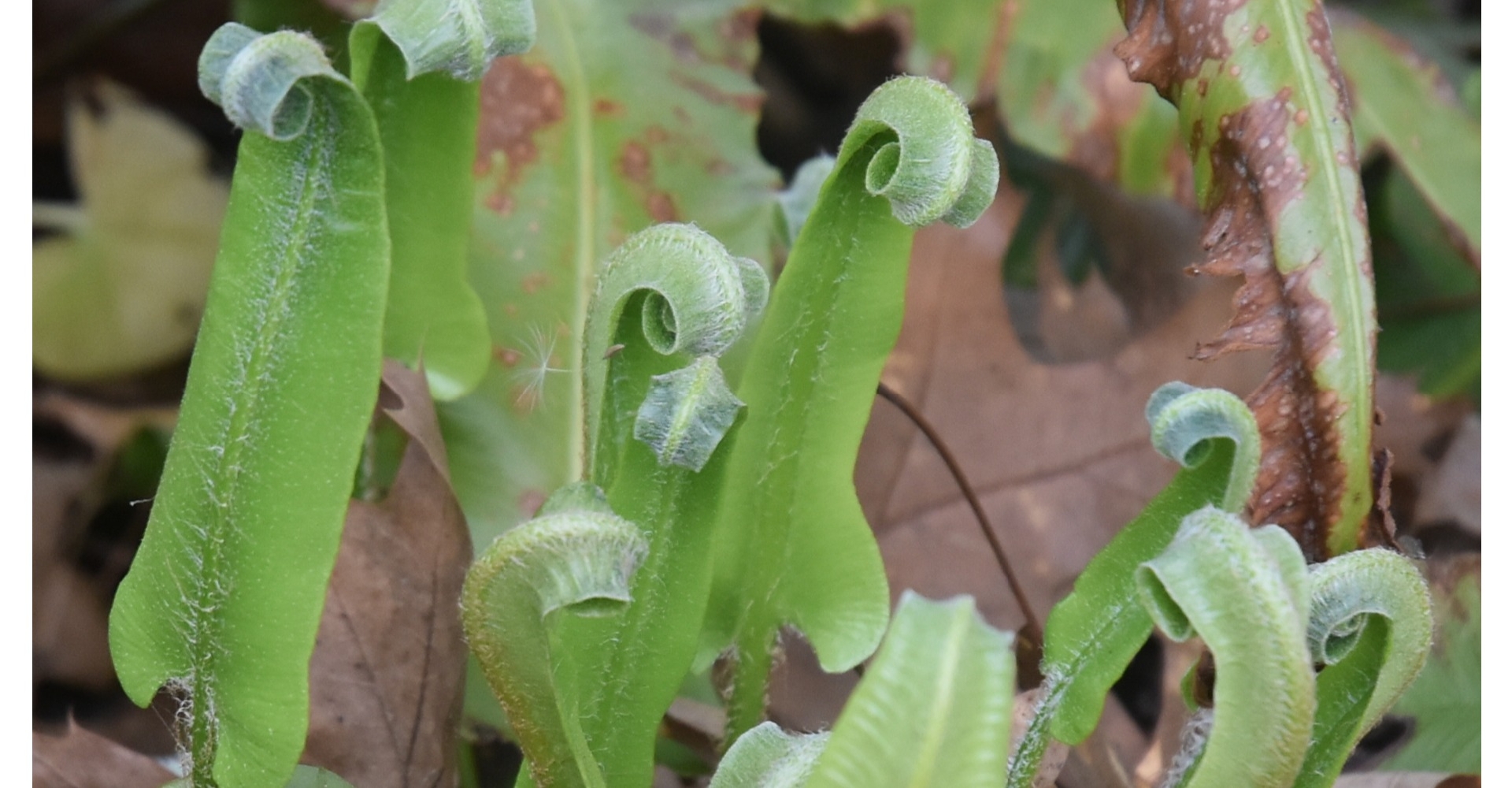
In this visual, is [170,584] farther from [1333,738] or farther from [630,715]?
[1333,738]

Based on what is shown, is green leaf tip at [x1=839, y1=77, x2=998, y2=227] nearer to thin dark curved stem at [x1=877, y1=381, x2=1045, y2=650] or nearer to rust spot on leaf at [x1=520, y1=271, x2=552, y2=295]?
thin dark curved stem at [x1=877, y1=381, x2=1045, y2=650]

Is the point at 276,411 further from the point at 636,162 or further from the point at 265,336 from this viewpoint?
the point at 636,162

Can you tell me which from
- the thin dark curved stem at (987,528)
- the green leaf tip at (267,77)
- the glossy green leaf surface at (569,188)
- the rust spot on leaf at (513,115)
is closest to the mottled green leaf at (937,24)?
the glossy green leaf surface at (569,188)

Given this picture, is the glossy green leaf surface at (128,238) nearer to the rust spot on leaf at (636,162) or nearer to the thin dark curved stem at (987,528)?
the rust spot on leaf at (636,162)

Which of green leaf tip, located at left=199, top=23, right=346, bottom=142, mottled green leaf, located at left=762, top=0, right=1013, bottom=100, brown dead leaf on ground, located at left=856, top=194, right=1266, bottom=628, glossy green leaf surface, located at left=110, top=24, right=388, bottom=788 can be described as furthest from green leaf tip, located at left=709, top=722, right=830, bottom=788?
mottled green leaf, located at left=762, top=0, right=1013, bottom=100

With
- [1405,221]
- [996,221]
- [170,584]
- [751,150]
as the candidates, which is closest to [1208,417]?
[170,584]

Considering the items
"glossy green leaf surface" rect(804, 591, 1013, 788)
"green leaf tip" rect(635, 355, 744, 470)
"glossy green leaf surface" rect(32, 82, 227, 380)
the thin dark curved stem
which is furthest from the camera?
"glossy green leaf surface" rect(32, 82, 227, 380)

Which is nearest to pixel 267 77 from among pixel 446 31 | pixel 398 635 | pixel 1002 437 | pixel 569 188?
pixel 446 31
